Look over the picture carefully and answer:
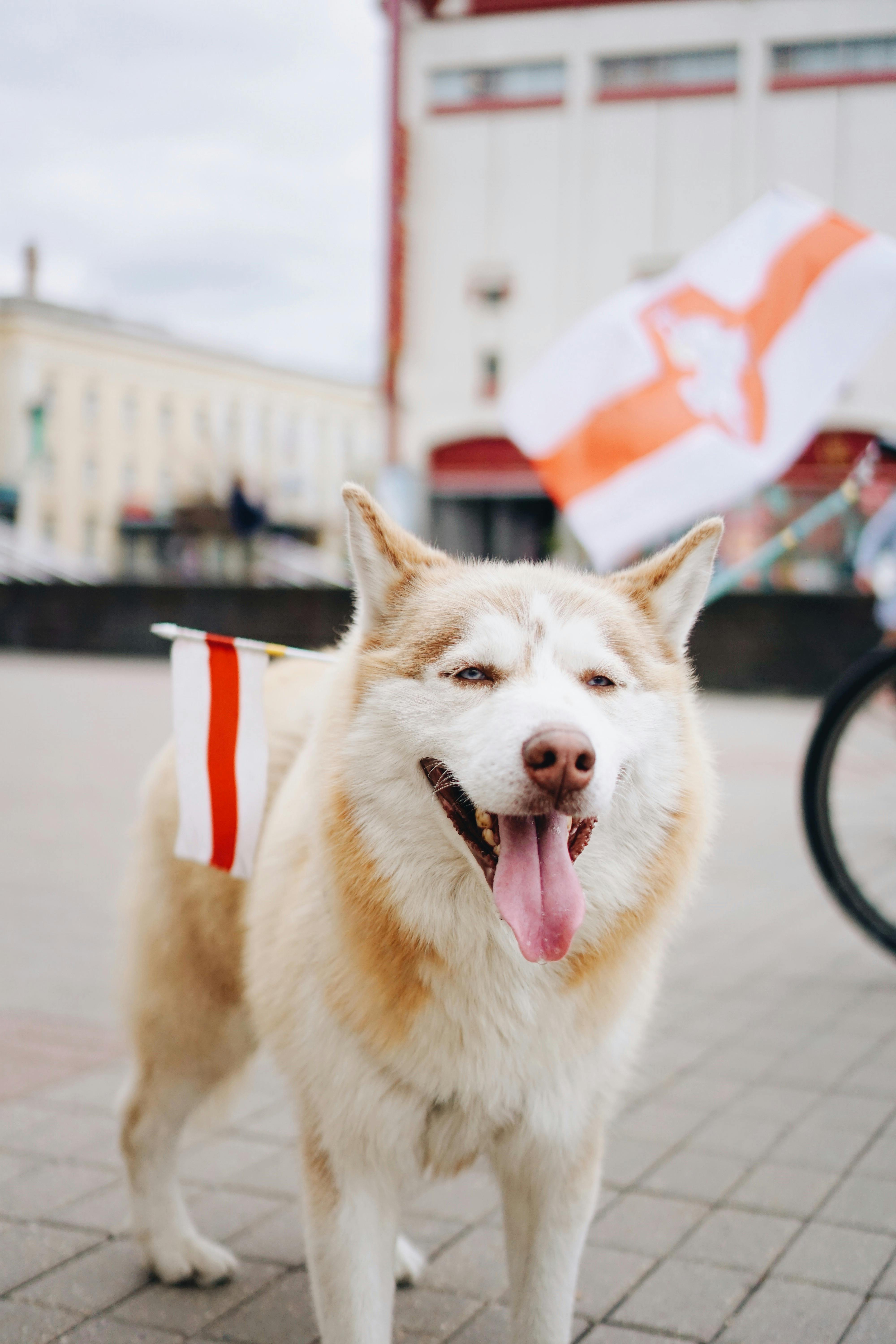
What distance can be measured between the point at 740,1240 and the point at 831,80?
33.6 meters

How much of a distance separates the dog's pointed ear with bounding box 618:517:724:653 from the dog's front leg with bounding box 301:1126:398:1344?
1.12 meters

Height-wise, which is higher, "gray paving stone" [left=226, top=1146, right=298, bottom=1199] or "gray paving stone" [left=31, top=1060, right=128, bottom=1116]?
"gray paving stone" [left=31, top=1060, right=128, bottom=1116]

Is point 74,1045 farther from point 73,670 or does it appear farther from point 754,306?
point 73,670

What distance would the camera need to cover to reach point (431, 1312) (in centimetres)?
271

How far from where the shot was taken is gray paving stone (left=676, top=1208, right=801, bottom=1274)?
9.41 feet

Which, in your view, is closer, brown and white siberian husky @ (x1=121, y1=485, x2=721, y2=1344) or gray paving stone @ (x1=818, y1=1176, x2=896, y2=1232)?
brown and white siberian husky @ (x1=121, y1=485, x2=721, y2=1344)

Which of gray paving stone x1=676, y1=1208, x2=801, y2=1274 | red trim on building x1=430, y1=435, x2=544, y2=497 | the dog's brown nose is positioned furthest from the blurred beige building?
the dog's brown nose

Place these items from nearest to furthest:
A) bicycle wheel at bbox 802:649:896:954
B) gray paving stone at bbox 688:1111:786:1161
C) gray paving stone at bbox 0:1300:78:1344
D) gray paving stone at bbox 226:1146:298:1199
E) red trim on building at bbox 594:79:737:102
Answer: gray paving stone at bbox 0:1300:78:1344
gray paving stone at bbox 226:1146:298:1199
gray paving stone at bbox 688:1111:786:1161
bicycle wheel at bbox 802:649:896:954
red trim on building at bbox 594:79:737:102

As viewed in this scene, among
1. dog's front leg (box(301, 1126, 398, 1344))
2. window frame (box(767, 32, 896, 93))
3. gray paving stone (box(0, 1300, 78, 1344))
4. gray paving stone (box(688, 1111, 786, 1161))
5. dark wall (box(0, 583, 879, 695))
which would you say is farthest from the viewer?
window frame (box(767, 32, 896, 93))

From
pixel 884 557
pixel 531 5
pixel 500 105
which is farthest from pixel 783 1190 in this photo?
pixel 531 5

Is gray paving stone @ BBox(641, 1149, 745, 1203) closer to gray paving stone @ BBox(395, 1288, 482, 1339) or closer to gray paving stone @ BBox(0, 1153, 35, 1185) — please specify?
gray paving stone @ BBox(395, 1288, 482, 1339)

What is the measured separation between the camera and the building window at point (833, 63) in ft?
102

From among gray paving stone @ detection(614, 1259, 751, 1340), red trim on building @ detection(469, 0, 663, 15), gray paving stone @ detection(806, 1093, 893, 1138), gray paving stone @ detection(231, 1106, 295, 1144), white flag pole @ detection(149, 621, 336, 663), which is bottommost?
gray paving stone @ detection(614, 1259, 751, 1340)

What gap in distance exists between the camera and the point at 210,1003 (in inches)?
110
